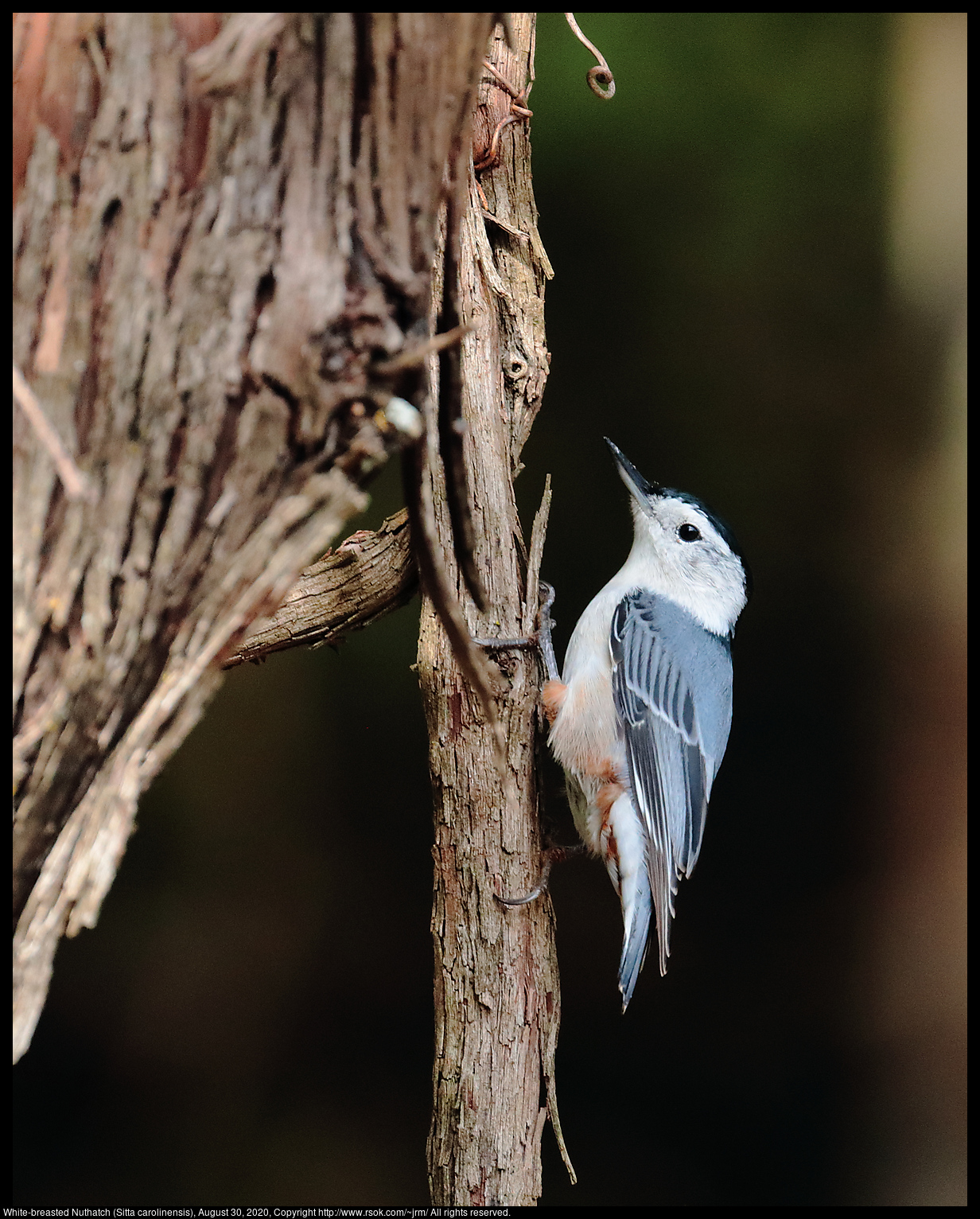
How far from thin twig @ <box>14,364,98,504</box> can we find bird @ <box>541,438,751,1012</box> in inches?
41.4

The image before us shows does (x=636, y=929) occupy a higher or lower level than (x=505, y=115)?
lower

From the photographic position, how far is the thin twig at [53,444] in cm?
77

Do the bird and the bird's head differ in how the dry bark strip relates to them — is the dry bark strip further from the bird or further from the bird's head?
the bird's head

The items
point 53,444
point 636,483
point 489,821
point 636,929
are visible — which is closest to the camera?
point 53,444

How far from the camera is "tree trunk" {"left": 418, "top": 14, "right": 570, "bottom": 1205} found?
5.18 ft

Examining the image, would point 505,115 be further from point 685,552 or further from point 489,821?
point 489,821

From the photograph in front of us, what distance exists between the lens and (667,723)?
194cm

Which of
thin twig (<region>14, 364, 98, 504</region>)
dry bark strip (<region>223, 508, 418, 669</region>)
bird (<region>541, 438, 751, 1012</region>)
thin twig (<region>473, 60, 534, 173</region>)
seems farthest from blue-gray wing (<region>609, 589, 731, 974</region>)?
thin twig (<region>14, 364, 98, 504</region>)

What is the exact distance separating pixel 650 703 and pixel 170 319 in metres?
1.33

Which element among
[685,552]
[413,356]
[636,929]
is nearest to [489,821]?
[636,929]

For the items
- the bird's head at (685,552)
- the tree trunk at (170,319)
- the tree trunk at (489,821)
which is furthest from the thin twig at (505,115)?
the tree trunk at (170,319)

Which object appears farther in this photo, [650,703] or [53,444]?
[650,703]

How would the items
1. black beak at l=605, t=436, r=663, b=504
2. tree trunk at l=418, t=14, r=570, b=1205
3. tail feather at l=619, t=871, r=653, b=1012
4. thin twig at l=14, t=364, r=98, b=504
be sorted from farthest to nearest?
black beak at l=605, t=436, r=663, b=504 < tail feather at l=619, t=871, r=653, b=1012 < tree trunk at l=418, t=14, r=570, b=1205 < thin twig at l=14, t=364, r=98, b=504

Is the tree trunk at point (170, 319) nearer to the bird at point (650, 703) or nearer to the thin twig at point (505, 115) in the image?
the thin twig at point (505, 115)
